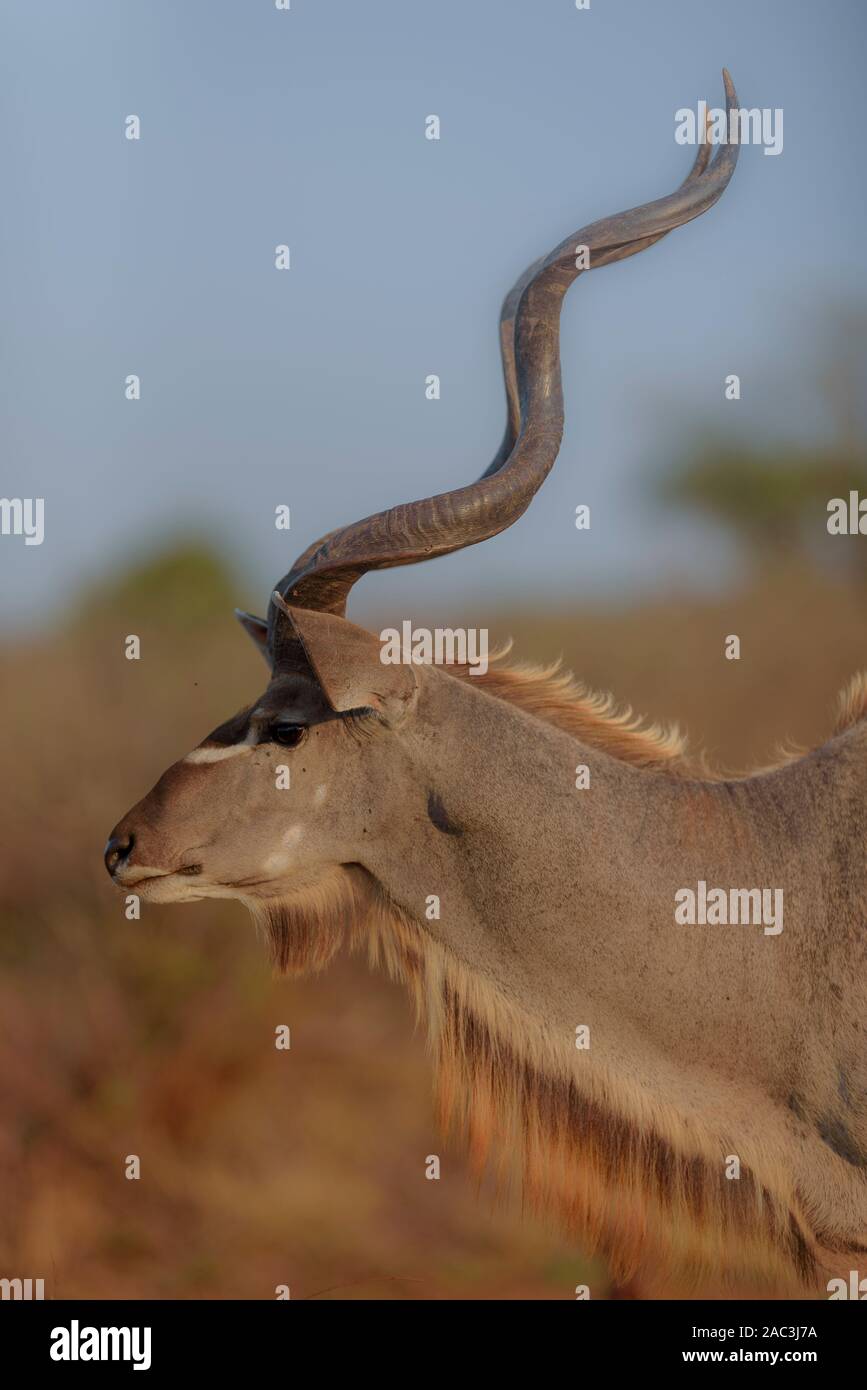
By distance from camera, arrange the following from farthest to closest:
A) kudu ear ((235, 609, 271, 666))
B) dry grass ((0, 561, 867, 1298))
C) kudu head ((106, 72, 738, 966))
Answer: dry grass ((0, 561, 867, 1298)) → kudu ear ((235, 609, 271, 666)) → kudu head ((106, 72, 738, 966))

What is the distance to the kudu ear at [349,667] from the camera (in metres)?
3.39

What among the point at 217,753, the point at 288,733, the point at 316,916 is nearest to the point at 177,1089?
the point at 316,916

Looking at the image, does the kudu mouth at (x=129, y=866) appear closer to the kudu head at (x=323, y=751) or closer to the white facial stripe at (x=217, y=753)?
the kudu head at (x=323, y=751)

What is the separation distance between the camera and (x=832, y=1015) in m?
3.54

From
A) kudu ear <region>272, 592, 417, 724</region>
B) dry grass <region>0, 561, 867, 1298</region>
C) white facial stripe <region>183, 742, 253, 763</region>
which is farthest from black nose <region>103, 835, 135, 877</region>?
dry grass <region>0, 561, 867, 1298</region>

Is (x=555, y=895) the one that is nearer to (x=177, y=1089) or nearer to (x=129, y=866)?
(x=129, y=866)

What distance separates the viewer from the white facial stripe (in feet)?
12.2

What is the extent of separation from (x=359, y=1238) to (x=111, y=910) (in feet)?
7.37

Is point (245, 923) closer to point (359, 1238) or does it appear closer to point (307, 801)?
point (359, 1238)

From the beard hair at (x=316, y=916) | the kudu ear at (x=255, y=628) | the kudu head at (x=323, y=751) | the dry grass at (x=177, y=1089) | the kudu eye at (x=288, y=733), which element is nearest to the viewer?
the kudu head at (x=323, y=751)

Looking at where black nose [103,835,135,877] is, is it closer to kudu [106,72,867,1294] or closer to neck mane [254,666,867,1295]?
kudu [106,72,867,1294]

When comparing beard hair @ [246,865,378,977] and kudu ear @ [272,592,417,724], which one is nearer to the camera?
kudu ear @ [272,592,417,724]

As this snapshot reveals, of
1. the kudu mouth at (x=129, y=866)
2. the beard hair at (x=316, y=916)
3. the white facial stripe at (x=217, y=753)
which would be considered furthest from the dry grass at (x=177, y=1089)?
the white facial stripe at (x=217, y=753)
